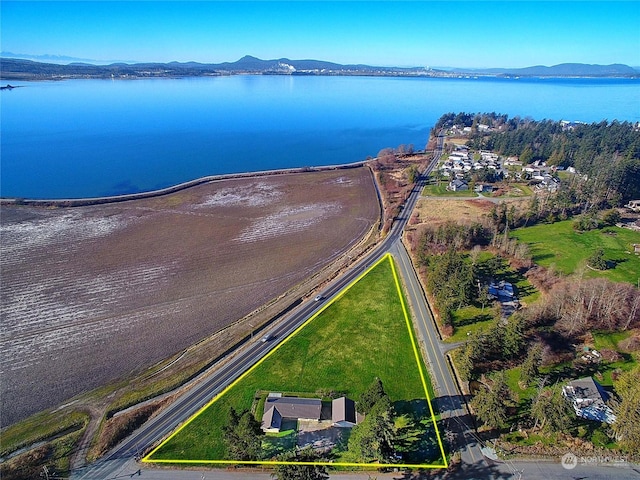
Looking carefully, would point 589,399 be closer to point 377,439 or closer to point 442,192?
point 377,439

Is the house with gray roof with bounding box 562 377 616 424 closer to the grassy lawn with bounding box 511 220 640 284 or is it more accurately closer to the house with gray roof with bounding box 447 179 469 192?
the grassy lawn with bounding box 511 220 640 284

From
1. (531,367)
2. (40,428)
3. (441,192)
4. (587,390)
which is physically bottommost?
(40,428)

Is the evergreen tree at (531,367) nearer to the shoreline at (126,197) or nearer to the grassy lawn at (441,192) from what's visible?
the grassy lawn at (441,192)

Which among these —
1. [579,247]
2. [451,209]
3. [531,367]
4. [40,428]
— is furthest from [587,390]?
[451,209]

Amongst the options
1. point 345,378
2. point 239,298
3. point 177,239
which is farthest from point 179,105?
point 345,378

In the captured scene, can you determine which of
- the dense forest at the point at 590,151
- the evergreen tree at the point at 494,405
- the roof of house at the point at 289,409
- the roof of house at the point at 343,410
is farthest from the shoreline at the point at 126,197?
the evergreen tree at the point at 494,405
